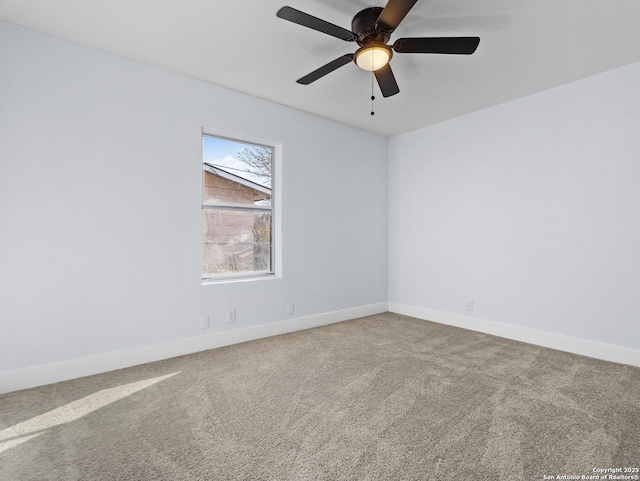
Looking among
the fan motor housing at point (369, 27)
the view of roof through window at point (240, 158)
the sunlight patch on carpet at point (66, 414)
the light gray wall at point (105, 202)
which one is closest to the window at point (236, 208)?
the view of roof through window at point (240, 158)

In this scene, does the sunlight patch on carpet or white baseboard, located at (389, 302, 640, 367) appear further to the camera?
white baseboard, located at (389, 302, 640, 367)

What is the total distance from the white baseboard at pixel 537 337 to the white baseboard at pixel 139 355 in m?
1.43

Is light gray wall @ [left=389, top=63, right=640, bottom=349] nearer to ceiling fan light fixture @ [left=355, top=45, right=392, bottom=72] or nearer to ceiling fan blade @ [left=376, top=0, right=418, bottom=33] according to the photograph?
ceiling fan light fixture @ [left=355, top=45, right=392, bottom=72]

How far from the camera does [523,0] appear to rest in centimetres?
215

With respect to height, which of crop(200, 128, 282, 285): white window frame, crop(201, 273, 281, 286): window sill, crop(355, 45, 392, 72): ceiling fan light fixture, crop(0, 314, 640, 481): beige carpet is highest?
crop(355, 45, 392, 72): ceiling fan light fixture

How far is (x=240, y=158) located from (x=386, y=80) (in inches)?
74.4

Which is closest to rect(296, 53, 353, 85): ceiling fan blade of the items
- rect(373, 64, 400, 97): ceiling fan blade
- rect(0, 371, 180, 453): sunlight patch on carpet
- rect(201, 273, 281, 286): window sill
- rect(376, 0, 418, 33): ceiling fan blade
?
rect(373, 64, 400, 97): ceiling fan blade

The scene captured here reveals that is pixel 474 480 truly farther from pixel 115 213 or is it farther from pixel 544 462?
pixel 115 213

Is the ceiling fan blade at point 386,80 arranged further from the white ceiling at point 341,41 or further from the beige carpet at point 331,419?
the beige carpet at point 331,419

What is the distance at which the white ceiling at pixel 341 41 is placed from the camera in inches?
87.7

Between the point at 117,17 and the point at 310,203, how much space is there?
8.26 ft

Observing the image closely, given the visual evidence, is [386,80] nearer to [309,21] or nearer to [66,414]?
[309,21]

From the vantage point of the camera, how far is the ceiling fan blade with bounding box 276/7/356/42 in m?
1.84

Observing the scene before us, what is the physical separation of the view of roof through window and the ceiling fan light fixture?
1848mm
